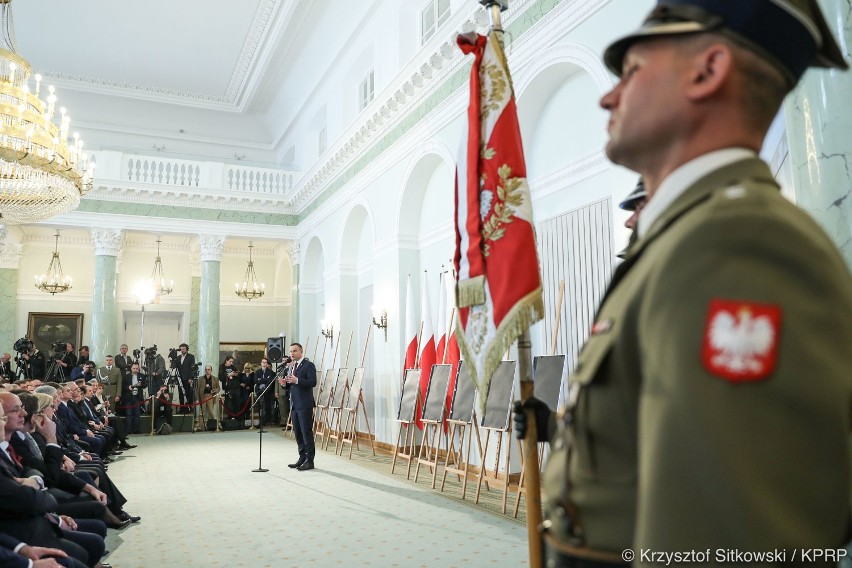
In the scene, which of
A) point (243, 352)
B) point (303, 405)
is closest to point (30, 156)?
point (303, 405)

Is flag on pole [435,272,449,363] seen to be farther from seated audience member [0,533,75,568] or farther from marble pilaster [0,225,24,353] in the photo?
marble pilaster [0,225,24,353]

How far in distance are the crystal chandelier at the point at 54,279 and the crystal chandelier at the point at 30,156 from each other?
843cm

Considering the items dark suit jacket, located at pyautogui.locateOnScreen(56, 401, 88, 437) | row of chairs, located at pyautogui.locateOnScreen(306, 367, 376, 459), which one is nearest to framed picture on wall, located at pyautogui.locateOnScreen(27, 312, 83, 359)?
row of chairs, located at pyautogui.locateOnScreen(306, 367, 376, 459)

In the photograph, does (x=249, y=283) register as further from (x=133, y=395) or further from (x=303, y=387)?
(x=303, y=387)

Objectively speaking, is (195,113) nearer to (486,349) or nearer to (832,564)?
(486,349)

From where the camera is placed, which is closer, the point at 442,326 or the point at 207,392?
the point at 442,326

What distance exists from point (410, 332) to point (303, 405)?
1767 mm

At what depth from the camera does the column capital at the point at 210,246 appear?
1461 centimetres

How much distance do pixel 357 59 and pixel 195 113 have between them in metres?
6.62

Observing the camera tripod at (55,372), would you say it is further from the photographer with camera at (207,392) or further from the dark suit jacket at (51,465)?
the dark suit jacket at (51,465)

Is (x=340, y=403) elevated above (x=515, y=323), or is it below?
below

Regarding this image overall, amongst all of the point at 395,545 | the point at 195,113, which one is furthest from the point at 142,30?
the point at 395,545

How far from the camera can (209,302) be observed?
1456 centimetres

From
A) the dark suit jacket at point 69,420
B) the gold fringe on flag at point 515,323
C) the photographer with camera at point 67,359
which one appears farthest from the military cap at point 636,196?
the photographer with camera at point 67,359
